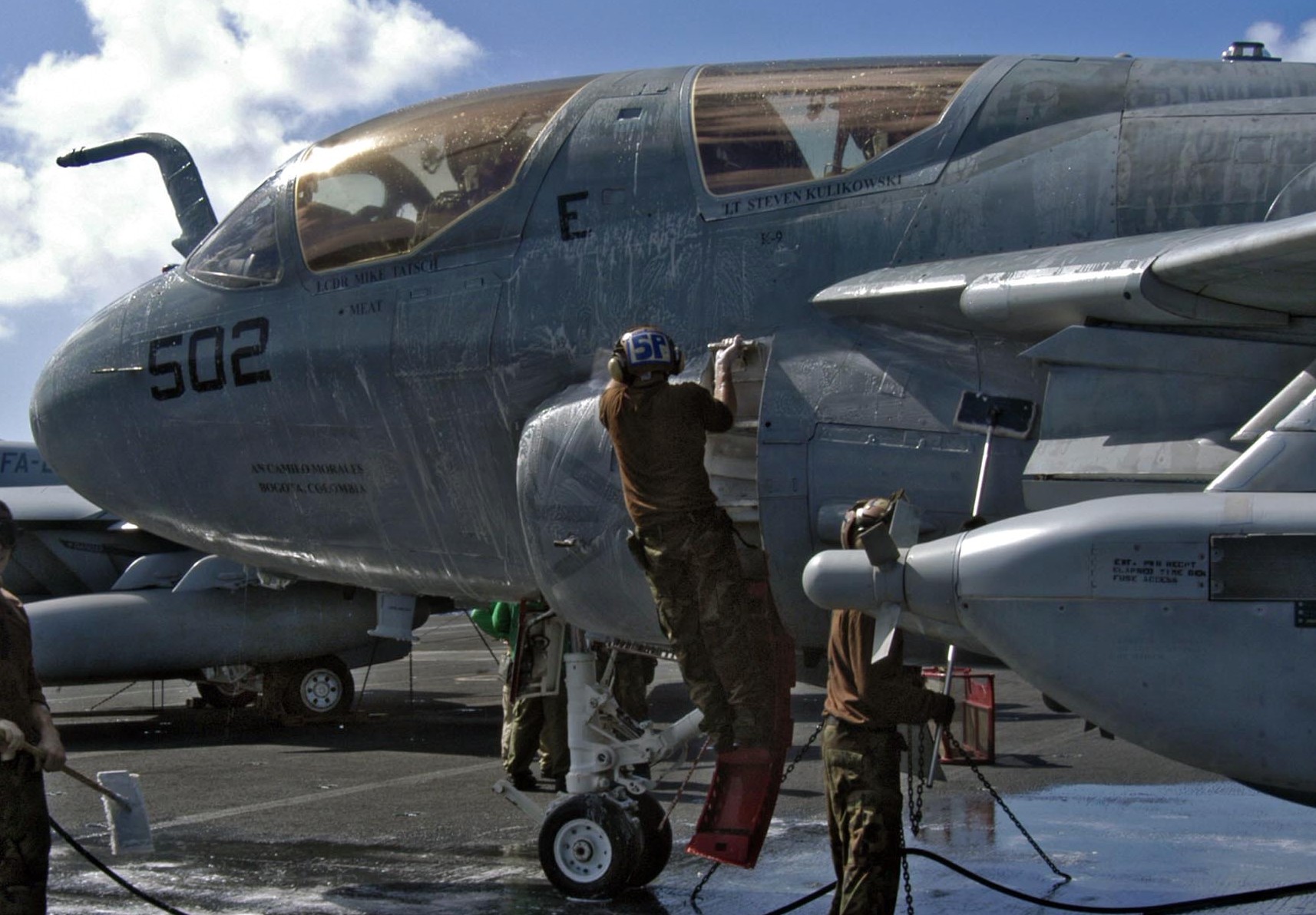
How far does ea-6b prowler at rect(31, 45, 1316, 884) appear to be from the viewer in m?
4.90

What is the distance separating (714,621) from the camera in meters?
6.28

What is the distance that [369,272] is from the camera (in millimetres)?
7301

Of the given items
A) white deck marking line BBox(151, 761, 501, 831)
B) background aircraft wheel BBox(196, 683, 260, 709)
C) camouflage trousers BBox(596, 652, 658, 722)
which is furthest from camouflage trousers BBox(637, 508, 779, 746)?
background aircraft wheel BBox(196, 683, 260, 709)

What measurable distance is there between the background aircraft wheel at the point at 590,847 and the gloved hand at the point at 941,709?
219 centimetres

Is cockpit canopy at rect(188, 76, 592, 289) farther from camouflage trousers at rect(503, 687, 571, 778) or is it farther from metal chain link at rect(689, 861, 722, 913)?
camouflage trousers at rect(503, 687, 571, 778)

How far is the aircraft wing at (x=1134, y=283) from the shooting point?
191 inches

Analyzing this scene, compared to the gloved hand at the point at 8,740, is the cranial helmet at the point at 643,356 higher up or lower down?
higher up

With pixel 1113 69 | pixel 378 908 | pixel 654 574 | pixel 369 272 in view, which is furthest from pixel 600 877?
pixel 1113 69

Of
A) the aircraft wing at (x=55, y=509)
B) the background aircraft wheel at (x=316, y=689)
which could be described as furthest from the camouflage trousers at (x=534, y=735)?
the aircraft wing at (x=55, y=509)

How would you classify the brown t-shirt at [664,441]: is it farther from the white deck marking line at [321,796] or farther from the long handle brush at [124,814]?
the white deck marking line at [321,796]

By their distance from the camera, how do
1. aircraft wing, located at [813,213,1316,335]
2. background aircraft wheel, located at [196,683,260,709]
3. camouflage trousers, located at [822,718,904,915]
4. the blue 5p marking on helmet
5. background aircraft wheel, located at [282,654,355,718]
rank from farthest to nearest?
background aircraft wheel, located at [196,683,260,709] → background aircraft wheel, located at [282,654,355,718] → the blue 5p marking on helmet → camouflage trousers, located at [822,718,904,915] → aircraft wing, located at [813,213,1316,335]

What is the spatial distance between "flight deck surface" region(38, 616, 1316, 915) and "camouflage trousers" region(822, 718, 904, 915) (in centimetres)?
155

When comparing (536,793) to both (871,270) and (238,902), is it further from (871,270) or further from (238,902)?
(871,270)

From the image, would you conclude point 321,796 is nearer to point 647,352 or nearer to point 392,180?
point 392,180
